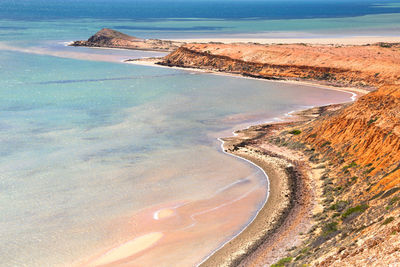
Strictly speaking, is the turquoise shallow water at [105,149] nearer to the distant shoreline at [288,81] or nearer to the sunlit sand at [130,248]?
the sunlit sand at [130,248]

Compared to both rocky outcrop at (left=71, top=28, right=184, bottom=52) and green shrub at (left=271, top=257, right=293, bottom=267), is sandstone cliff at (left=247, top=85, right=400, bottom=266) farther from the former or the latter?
rocky outcrop at (left=71, top=28, right=184, bottom=52)

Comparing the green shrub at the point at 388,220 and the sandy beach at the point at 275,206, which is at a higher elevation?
the green shrub at the point at 388,220

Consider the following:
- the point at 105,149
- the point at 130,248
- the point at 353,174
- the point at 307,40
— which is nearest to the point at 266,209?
the point at 353,174

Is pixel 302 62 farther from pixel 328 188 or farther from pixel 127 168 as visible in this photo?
pixel 328 188

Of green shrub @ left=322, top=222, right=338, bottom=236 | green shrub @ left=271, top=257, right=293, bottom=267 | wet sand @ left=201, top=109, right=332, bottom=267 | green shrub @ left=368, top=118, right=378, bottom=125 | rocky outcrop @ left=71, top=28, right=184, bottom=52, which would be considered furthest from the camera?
rocky outcrop @ left=71, top=28, right=184, bottom=52

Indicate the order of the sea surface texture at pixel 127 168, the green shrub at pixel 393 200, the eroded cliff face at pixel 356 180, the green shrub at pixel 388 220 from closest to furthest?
the eroded cliff face at pixel 356 180 < the green shrub at pixel 388 220 < the green shrub at pixel 393 200 < the sea surface texture at pixel 127 168

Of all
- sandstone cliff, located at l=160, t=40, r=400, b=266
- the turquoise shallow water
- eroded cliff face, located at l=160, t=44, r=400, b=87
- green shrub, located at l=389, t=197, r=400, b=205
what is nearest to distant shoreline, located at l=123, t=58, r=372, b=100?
eroded cliff face, located at l=160, t=44, r=400, b=87

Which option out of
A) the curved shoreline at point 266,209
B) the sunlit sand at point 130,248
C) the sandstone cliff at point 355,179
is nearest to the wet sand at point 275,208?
the curved shoreline at point 266,209

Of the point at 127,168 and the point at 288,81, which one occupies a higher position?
the point at 288,81
